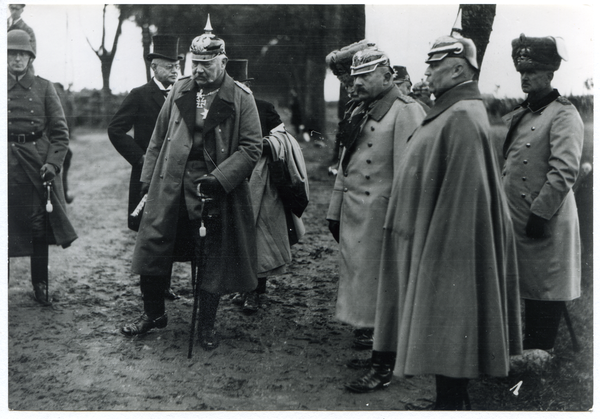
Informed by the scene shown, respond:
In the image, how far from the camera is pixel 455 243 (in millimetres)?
3066

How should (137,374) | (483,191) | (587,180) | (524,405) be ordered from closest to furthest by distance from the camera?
(483,191)
(524,405)
(137,374)
(587,180)

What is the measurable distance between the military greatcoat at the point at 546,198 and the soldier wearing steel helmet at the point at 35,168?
140 inches

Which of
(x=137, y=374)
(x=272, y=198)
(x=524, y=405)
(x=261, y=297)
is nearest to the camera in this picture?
(x=524, y=405)

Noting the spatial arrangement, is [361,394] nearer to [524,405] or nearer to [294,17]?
[524,405]

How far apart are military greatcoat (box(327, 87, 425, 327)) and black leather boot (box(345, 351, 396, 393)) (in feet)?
0.68

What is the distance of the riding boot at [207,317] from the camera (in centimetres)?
437

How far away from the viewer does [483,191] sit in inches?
120

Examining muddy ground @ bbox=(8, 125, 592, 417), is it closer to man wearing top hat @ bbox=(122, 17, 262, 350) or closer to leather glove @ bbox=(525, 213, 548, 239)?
man wearing top hat @ bbox=(122, 17, 262, 350)

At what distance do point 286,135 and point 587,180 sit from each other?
2.37 meters

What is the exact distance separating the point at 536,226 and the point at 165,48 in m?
3.19

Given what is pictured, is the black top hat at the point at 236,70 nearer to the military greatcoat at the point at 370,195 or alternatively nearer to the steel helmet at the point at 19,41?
the steel helmet at the point at 19,41

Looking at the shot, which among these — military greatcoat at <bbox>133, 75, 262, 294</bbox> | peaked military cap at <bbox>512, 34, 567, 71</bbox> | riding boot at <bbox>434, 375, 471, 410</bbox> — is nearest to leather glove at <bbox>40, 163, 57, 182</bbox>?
military greatcoat at <bbox>133, 75, 262, 294</bbox>

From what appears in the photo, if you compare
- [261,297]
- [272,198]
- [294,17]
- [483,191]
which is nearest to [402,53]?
[294,17]

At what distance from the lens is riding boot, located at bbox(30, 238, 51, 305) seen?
5129mm
